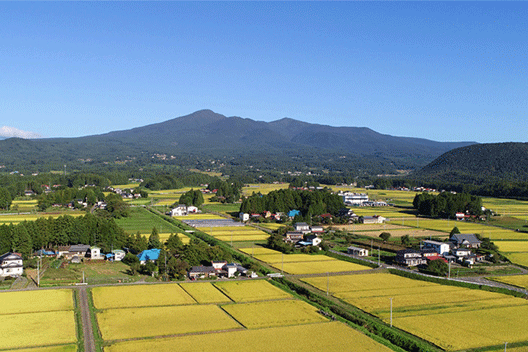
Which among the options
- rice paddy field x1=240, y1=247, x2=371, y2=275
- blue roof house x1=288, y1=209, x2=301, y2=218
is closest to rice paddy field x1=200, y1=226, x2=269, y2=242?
rice paddy field x1=240, y1=247, x2=371, y2=275

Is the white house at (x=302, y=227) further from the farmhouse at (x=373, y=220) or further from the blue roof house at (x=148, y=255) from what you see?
the blue roof house at (x=148, y=255)

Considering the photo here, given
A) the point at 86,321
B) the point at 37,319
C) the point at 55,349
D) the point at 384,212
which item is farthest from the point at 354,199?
the point at 55,349

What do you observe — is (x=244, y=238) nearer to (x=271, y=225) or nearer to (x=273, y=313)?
(x=271, y=225)

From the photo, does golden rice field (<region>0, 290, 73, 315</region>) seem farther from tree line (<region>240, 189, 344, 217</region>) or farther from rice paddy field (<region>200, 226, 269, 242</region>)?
tree line (<region>240, 189, 344, 217</region>)

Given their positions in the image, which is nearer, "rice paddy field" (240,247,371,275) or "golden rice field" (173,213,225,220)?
"rice paddy field" (240,247,371,275)

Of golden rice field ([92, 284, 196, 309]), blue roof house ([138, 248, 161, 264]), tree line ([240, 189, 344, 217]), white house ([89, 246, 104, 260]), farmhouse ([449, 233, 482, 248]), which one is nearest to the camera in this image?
golden rice field ([92, 284, 196, 309])

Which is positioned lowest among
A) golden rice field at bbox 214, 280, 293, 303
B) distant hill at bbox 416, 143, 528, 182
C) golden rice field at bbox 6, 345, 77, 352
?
golden rice field at bbox 6, 345, 77, 352

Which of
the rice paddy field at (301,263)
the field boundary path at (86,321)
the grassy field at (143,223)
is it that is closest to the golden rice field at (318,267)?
the rice paddy field at (301,263)
